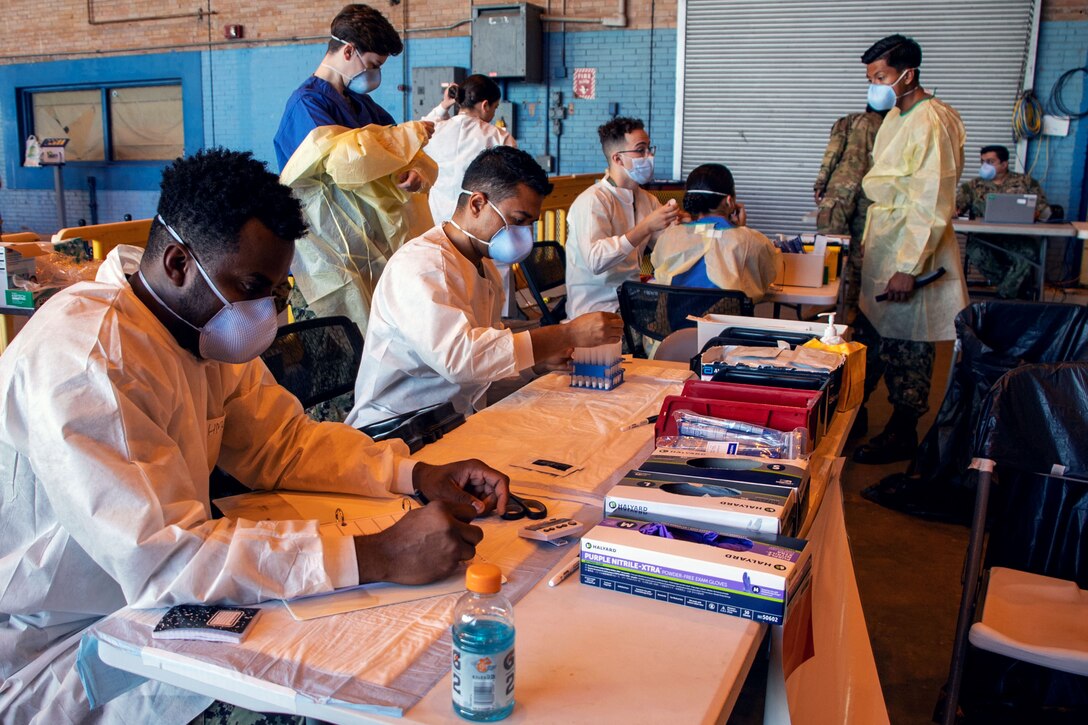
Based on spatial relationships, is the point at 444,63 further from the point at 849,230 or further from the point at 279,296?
the point at 279,296

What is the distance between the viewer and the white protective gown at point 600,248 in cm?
422

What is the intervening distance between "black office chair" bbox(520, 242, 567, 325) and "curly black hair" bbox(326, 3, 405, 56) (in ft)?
4.18

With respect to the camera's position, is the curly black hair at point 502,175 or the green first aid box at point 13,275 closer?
the curly black hair at point 502,175

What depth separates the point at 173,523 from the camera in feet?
4.33

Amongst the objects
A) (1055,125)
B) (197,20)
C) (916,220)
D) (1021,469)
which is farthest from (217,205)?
(197,20)

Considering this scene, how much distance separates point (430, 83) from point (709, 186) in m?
6.46

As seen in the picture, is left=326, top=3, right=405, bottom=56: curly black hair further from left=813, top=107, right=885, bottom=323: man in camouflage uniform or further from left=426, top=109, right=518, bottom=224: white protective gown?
left=813, top=107, right=885, bottom=323: man in camouflage uniform

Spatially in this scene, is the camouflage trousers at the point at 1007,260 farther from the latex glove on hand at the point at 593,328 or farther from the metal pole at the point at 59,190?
the metal pole at the point at 59,190

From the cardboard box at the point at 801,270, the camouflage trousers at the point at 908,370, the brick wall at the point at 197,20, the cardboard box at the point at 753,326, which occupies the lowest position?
the camouflage trousers at the point at 908,370

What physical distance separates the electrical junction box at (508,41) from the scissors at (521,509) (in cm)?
811

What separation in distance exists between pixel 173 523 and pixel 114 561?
0.09 m

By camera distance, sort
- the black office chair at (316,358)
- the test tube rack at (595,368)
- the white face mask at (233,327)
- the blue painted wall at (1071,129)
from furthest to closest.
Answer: the blue painted wall at (1071,129)
the test tube rack at (595,368)
the black office chair at (316,358)
the white face mask at (233,327)

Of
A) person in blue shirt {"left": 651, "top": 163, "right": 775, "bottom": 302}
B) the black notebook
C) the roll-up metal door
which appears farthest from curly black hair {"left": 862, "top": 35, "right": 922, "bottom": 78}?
the roll-up metal door

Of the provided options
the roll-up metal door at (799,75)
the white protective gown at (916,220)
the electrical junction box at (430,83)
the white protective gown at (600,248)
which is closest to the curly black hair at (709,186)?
the white protective gown at (600,248)
